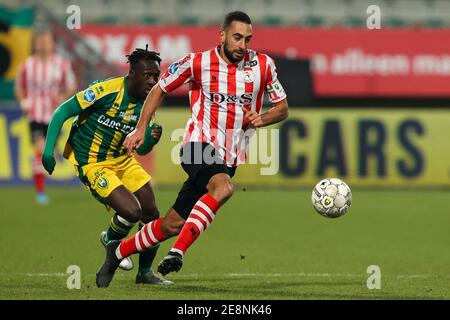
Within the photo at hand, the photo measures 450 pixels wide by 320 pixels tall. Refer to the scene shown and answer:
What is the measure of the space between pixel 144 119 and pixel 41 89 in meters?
8.30

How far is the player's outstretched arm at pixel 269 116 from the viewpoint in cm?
679

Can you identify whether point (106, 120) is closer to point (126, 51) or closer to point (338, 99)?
point (126, 51)

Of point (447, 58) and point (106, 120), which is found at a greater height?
point (447, 58)

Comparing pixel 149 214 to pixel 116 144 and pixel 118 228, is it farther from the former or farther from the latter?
pixel 116 144

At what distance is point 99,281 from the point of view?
7.07 m

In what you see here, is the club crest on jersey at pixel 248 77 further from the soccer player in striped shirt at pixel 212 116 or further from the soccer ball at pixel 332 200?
the soccer ball at pixel 332 200

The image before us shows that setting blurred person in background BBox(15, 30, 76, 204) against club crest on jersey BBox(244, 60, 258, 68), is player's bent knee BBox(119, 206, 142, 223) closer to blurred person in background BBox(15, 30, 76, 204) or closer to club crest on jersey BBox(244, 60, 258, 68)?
club crest on jersey BBox(244, 60, 258, 68)

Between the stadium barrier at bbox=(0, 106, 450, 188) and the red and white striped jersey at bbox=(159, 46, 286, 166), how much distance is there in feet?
32.6

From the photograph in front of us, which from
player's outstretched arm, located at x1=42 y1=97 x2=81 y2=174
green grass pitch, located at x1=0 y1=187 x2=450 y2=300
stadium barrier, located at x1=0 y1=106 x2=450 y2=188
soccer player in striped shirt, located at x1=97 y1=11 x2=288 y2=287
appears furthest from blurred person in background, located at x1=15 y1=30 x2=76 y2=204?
soccer player in striped shirt, located at x1=97 y1=11 x2=288 y2=287

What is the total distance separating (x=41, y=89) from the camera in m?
14.9

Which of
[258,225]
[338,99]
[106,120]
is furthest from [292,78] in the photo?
[106,120]

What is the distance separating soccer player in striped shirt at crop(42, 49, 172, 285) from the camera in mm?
7430
